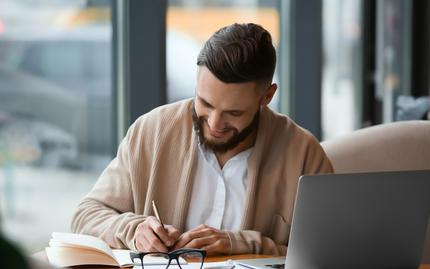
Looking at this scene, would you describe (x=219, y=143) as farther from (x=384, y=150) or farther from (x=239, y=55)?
(x=384, y=150)

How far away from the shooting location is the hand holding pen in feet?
5.87

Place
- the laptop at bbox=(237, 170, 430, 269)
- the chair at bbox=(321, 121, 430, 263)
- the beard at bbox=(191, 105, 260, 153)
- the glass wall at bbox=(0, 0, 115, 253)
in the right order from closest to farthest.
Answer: the laptop at bbox=(237, 170, 430, 269) < the beard at bbox=(191, 105, 260, 153) < the chair at bbox=(321, 121, 430, 263) < the glass wall at bbox=(0, 0, 115, 253)

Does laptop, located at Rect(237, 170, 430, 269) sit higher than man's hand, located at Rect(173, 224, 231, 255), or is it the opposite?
laptop, located at Rect(237, 170, 430, 269)

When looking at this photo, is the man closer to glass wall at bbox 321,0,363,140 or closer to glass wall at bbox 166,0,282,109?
glass wall at bbox 166,0,282,109

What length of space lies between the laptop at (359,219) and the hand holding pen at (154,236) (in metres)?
0.35

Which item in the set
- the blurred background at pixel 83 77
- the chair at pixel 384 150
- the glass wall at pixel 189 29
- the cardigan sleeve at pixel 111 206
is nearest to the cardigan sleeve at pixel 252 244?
the cardigan sleeve at pixel 111 206

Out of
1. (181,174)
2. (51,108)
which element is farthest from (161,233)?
(51,108)

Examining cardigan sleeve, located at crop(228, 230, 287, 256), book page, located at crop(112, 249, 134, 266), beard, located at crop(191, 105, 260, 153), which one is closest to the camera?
book page, located at crop(112, 249, 134, 266)

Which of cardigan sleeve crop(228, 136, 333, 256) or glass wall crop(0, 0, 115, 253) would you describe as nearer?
cardigan sleeve crop(228, 136, 333, 256)

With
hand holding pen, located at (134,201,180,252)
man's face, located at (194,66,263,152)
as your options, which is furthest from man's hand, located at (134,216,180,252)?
man's face, located at (194,66,263,152)

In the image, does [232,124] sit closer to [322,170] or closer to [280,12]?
[322,170]

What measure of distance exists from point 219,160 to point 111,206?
1.05ft

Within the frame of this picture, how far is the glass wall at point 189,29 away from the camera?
3.71 meters

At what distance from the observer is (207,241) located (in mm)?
1844
